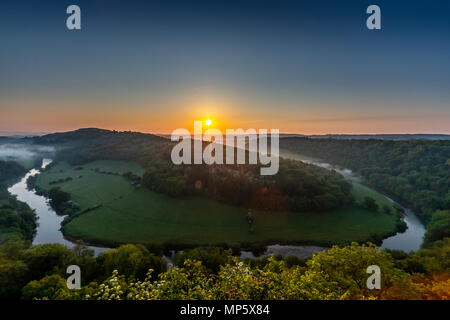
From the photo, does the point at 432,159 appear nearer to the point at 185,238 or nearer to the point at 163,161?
the point at 185,238

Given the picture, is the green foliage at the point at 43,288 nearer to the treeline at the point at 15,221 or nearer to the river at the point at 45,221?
the river at the point at 45,221

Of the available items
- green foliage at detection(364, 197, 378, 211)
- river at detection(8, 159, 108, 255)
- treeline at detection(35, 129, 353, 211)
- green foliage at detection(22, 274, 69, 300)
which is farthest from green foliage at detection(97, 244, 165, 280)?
green foliage at detection(364, 197, 378, 211)

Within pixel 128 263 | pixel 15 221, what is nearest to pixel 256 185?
pixel 128 263

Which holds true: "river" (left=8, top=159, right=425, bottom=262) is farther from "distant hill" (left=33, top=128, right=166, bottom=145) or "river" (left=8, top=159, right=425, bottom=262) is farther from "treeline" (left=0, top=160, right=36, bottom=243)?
"distant hill" (left=33, top=128, right=166, bottom=145)

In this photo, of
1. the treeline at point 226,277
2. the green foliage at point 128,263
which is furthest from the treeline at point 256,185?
the green foliage at point 128,263
